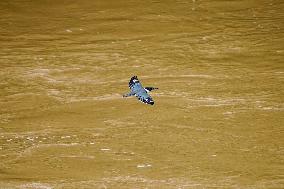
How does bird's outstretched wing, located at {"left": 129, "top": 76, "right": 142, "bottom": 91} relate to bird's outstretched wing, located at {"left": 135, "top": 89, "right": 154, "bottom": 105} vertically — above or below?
above

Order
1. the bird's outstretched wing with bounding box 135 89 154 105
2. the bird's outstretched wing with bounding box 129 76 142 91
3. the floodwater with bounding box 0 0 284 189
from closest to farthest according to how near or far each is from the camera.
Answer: the floodwater with bounding box 0 0 284 189 < the bird's outstretched wing with bounding box 135 89 154 105 < the bird's outstretched wing with bounding box 129 76 142 91

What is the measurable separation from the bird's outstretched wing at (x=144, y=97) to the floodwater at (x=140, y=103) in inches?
2.1

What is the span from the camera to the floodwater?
3496 millimetres

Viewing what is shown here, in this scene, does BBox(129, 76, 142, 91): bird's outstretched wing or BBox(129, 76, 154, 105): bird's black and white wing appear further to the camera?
BBox(129, 76, 142, 91): bird's outstretched wing

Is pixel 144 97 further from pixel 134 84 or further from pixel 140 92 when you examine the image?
pixel 134 84

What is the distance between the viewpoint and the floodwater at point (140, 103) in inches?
138

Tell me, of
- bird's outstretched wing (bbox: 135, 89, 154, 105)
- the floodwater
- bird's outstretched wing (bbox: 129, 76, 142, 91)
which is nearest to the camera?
the floodwater

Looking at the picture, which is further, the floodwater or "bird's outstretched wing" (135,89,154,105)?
"bird's outstretched wing" (135,89,154,105)

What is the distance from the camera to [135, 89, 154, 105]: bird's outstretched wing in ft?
14.3

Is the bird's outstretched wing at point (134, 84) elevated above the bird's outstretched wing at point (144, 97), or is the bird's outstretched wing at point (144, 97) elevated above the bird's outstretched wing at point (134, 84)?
the bird's outstretched wing at point (134, 84)

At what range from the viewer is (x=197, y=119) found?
13.5ft

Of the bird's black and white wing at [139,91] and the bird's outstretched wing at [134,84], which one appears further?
the bird's outstretched wing at [134,84]

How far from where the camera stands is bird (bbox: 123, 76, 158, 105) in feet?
14.3

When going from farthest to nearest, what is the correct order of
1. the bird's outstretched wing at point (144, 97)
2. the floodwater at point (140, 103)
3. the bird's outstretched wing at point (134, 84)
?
the bird's outstretched wing at point (134, 84)
the bird's outstretched wing at point (144, 97)
the floodwater at point (140, 103)
